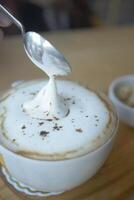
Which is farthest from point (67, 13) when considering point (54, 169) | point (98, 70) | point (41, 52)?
point (54, 169)

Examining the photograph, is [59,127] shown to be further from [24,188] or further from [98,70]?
[98,70]

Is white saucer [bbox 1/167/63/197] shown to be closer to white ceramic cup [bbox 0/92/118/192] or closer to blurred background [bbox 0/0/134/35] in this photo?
white ceramic cup [bbox 0/92/118/192]

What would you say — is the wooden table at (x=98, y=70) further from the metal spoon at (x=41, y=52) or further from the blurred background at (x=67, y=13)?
the blurred background at (x=67, y=13)

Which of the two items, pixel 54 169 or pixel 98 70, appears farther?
pixel 98 70

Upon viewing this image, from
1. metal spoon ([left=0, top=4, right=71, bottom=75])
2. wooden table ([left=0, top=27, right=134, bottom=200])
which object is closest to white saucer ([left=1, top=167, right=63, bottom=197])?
wooden table ([left=0, top=27, right=134, bottom=200])

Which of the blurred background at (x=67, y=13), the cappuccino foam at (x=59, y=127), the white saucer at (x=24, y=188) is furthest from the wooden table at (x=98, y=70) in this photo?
the blurred background at (x=67, y=13)

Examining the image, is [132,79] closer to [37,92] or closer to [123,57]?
[123,57]

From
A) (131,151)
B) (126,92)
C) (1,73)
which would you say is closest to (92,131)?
(131,151)
